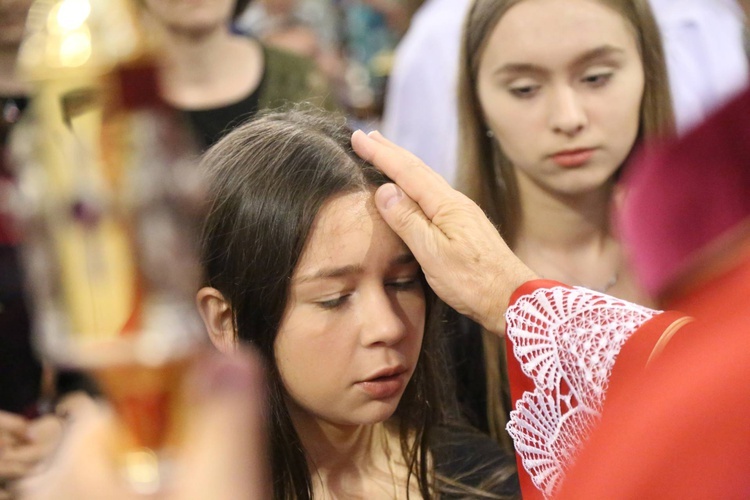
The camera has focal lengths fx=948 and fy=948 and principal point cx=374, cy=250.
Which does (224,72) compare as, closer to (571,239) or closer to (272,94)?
(272,94)

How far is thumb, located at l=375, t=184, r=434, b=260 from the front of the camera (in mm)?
1206

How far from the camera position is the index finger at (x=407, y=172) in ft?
4.08

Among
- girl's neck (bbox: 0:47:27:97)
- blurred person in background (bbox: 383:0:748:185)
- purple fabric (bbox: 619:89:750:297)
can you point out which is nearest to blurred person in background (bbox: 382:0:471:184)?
blurred person in background (bbox: 383:0:748:185)

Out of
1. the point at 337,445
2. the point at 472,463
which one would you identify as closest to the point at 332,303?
the point at 337,445

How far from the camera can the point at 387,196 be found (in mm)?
1231

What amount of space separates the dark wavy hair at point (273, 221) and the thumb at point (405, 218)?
3 centimetres

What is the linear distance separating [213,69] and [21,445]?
3.31 ft

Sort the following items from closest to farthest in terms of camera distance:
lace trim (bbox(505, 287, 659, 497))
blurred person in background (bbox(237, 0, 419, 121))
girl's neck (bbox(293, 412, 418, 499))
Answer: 1. lace trim (bbox(505, 287, 659, 497))
2. girl's neck (bbox(293, 412, 418, 499))
3. blurred person in background (bbox(237, 0, 419, 121))

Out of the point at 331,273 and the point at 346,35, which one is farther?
the point at 346,35

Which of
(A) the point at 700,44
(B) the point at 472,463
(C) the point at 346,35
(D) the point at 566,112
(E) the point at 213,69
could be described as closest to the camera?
(B) the point at 472,463

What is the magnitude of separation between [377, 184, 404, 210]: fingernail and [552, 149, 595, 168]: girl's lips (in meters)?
0.47

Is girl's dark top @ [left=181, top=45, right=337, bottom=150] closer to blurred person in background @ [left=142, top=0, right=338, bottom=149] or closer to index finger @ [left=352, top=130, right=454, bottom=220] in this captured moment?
blurred person in background @ [left=142, top=0, right=338, bottom=149]

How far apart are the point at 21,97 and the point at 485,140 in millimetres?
834

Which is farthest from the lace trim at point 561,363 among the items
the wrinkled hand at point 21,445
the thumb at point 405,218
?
the wrinkled hand at point 21,445
